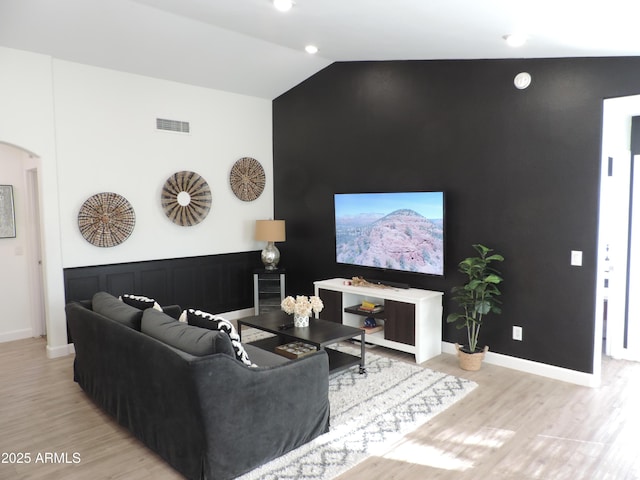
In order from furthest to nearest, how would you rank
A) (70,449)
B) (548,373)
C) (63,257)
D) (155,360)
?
1. (63,257)
2. (548,373)
3. (70,449)
4. (155,360)

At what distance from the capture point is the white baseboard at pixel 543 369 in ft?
13.0

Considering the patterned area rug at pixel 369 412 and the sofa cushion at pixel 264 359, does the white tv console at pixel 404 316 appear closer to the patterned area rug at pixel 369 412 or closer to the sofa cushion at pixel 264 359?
the patterned area rug at pixel 369 412

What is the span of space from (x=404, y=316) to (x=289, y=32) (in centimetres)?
291

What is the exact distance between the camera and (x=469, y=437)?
10.3 feet

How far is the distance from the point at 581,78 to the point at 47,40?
15.7 feet

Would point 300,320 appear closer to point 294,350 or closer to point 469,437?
point 294,350

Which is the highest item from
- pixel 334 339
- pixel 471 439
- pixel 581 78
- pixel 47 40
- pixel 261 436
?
pixel 47 40

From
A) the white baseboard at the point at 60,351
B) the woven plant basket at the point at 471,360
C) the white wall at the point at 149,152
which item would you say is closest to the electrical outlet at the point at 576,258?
the woven plant basket at the point at 471,360

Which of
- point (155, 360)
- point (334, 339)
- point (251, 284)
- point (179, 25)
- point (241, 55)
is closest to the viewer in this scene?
point (155, 360)

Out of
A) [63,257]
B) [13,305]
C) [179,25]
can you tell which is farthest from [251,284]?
[179,25]

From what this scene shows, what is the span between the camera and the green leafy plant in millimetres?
4199

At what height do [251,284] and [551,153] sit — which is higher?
[551,153]

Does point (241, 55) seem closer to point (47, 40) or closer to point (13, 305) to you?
point (47, 40)

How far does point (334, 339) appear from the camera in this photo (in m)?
3.84
